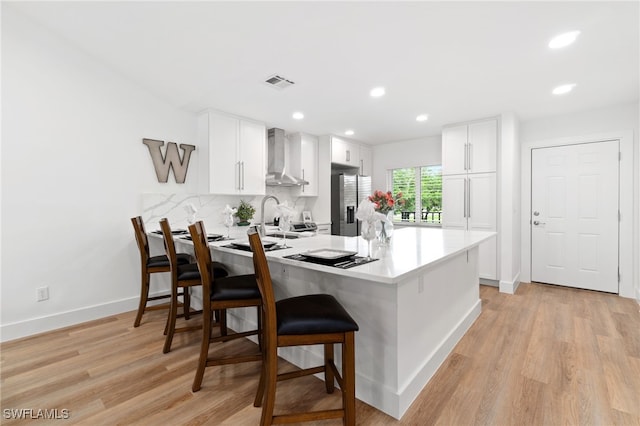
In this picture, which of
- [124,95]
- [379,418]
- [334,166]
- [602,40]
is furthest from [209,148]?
[602,40]

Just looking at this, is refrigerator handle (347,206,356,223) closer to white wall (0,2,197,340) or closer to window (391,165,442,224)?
window (391,165,442,224)

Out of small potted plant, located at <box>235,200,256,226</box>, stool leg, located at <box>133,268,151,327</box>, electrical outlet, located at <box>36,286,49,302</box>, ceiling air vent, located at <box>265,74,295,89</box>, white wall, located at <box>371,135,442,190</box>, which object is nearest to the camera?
electrical outlet, located at <box>36,286,49,302</box>

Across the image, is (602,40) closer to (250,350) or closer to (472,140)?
(472,140)

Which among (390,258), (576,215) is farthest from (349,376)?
(576,215)

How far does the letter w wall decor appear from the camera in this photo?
358 cm

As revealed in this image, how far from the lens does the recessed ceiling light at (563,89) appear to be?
10.3ft

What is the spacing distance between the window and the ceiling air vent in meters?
3.29

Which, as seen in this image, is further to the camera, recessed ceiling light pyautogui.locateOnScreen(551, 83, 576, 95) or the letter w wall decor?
the letter w wall decor

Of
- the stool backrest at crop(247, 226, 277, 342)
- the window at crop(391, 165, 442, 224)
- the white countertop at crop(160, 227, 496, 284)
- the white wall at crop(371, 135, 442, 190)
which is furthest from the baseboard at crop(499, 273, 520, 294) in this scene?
the stool backrest at crop(247, 226, 277, 342)

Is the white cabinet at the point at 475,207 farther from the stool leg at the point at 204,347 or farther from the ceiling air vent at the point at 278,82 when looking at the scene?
the stool leg at the point at 204,347

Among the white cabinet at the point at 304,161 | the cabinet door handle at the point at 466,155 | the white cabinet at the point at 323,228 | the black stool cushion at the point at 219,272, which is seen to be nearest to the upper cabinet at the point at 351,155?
the white cabinet at the point at 304,161

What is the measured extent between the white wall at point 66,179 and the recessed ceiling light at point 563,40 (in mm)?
4022

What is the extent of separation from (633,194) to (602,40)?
242 centimetres

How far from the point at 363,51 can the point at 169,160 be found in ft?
8.64
